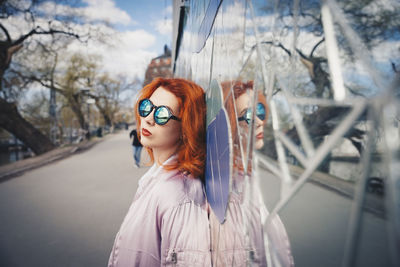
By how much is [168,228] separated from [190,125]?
51 centimetres

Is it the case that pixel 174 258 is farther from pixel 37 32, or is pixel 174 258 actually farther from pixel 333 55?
pixel 37 32

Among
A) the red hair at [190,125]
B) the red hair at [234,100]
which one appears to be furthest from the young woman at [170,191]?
the red hair at [234,100]

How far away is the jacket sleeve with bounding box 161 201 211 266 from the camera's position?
0.84m

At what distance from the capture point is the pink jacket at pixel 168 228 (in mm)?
851

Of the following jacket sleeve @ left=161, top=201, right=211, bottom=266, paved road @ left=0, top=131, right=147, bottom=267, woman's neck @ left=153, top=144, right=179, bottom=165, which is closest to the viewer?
jacket sleeve @ left=161, top=201, right=211, bottom=266

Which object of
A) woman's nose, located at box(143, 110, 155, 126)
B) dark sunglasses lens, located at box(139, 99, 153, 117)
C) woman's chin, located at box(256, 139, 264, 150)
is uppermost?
dark sunglasses lens, located at box(139, 99, 153, 117)

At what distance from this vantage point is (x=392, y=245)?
0.18 metres

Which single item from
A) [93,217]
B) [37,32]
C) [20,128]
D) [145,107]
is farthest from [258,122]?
[37,32]

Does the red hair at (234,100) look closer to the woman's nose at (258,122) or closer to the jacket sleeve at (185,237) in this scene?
the woman's nose at (258,122)

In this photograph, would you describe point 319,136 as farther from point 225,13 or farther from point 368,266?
point 225,13

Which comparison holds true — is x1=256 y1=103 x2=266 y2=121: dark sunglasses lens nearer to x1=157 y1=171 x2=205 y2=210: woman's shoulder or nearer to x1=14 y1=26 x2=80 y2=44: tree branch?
x1=157 y1=171 x2=205 y2=210: woman's shoulder

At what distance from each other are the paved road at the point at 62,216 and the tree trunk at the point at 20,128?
4.55 meters

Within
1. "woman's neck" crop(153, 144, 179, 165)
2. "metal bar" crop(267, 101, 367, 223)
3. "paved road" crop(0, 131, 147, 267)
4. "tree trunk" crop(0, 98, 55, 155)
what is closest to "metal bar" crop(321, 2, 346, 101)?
"metal bar" crop(267, 101, 367, 223)

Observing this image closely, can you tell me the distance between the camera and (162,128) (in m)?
1.16
